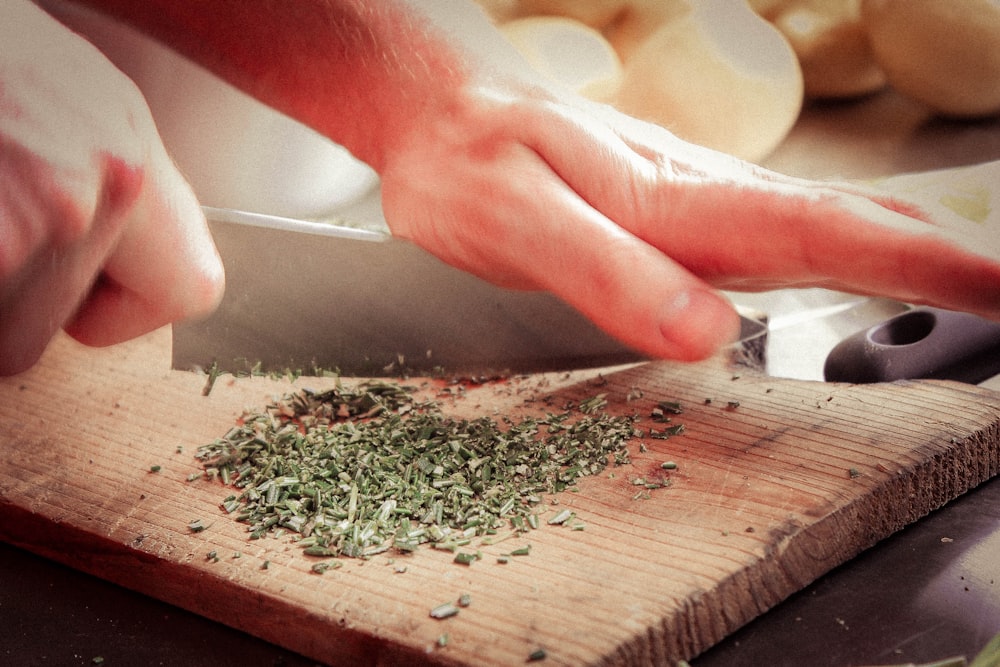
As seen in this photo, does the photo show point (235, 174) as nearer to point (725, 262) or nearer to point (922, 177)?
point (725, 262)

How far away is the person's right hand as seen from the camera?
1.40 ft

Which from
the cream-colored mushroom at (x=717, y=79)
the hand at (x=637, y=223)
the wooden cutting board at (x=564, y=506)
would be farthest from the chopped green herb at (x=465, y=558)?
the cream-colored mushroom at (x=717, y=79)

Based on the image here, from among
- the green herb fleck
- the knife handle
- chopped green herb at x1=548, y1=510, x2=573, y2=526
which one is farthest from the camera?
the knife handle

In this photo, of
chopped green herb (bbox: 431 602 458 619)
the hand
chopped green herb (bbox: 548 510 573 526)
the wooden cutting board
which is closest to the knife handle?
the wooden cutting board

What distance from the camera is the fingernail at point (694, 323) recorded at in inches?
21.0

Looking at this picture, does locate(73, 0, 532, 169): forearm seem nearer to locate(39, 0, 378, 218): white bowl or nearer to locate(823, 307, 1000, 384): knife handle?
locate(39, 0, 378, 218): white bowl

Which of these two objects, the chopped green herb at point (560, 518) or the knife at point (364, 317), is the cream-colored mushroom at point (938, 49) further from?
the chopped green herb at point (560, 518)

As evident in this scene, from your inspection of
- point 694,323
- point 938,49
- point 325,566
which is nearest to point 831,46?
point 938,49

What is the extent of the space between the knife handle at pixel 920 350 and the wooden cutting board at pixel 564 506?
34mm

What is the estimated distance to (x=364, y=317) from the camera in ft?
2.20

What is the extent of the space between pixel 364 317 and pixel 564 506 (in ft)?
0.70

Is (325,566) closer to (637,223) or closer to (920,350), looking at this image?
(637,223)

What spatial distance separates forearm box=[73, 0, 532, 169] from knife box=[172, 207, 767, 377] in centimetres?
7

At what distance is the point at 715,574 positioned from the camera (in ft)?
1.52
